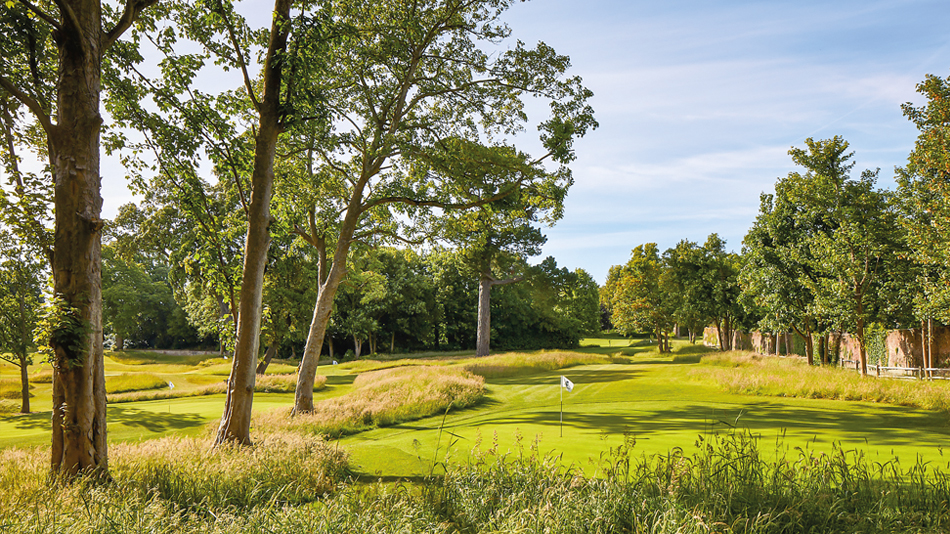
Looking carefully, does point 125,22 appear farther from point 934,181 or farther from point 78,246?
point 934,181

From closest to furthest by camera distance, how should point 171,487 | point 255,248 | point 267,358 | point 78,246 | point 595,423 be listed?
point 171,487, point 78,246, point 255,248, point 595,423, point 267,358

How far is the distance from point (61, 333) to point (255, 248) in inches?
121

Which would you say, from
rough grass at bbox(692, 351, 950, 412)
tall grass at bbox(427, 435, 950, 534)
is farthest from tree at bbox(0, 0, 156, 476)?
rough grass at bbox(692, 351, 950, 412)

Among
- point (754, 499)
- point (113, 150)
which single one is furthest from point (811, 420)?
point (113, 150)

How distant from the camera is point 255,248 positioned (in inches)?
318

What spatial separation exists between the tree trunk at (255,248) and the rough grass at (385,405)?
91.0 inches

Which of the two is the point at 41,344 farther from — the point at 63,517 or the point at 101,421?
the point at 63,517

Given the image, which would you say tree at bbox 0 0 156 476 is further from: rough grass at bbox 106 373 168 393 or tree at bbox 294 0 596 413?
rough grass at bbox 106 373 168 393

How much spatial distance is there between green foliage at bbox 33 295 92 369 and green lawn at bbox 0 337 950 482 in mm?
3848

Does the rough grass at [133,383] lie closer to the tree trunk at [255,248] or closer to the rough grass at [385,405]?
the rough grass at [385,405]

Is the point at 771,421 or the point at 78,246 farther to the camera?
the point at 771,421

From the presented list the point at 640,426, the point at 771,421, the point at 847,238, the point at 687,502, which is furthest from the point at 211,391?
the point at 847,238

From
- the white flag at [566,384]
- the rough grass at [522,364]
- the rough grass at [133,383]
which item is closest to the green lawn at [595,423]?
the white flag at [566,384]

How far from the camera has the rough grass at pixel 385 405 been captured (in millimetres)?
11008
